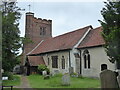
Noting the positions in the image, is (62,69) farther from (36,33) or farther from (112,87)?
(112,87)

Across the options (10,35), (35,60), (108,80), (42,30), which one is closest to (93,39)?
(10,35)

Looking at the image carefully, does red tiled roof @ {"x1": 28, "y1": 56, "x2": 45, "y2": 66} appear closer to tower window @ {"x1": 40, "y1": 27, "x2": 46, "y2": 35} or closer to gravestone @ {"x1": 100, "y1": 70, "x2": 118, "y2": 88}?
tower window @ {"x1": 40, "y1": 27, "x2": 46, "y2": 35}

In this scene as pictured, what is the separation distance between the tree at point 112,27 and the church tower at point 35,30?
2949 centimetres

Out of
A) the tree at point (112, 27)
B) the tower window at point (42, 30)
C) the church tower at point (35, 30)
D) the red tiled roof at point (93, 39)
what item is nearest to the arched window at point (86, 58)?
the red tiled roof at point (93, 39)

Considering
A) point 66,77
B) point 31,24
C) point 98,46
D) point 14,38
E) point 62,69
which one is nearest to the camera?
point 66,77

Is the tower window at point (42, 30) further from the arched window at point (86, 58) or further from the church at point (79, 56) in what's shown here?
the arched window at point (86, 58)

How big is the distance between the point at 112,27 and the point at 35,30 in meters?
32.0

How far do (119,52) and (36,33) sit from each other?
107 feet

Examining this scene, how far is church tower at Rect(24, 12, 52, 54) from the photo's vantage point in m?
40.9

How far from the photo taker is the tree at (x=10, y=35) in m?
17.7

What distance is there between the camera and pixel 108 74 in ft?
24.9

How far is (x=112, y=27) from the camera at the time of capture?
465 inches

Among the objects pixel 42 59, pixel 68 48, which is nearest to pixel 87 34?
pixel 68 48

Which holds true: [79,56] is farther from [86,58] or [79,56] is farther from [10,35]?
[10,35]
